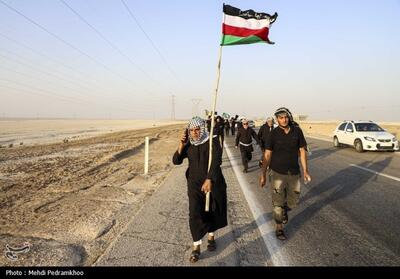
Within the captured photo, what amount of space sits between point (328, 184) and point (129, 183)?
5468 millimetres

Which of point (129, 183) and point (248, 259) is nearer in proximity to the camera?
point (248, 259)

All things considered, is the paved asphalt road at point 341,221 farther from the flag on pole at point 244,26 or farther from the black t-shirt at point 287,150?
the flag on pole at point 244,26

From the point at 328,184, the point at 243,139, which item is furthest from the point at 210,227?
the point at 243,139

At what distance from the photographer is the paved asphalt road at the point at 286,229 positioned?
176 inches

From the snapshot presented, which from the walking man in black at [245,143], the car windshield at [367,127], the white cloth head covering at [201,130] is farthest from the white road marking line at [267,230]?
the car windshield at [367,127]

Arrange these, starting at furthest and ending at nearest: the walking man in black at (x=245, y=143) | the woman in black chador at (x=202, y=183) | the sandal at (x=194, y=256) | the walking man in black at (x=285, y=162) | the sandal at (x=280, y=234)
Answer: the walking man in black at (x=245, y=143), the walking man in black at (x=285, y=162), the sandal at (x=280, y=234), the woman in black chador at (x=202, y=183), the sandal at (x=194, y=256)

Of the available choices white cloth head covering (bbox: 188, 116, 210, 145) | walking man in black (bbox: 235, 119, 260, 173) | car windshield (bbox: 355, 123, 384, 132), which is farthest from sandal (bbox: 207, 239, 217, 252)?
car windshield (bbox: 355, 123, 384, 132)

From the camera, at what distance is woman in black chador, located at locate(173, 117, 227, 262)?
183 inches

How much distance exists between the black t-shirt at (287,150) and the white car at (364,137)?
47.7 ft

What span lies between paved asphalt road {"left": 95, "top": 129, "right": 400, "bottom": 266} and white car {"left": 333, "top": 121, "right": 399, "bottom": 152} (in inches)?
374

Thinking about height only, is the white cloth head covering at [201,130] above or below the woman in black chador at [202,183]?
above

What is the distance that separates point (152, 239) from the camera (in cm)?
519
